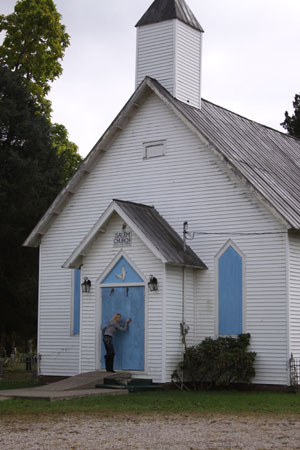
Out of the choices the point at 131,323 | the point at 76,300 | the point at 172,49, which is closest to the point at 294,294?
the point at 131,323

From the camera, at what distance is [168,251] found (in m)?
22.3

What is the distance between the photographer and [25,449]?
39.3 ft

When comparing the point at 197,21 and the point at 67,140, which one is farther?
the point at 67,140

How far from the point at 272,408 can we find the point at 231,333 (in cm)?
550

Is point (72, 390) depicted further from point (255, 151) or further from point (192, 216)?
Result: point (255, 151)

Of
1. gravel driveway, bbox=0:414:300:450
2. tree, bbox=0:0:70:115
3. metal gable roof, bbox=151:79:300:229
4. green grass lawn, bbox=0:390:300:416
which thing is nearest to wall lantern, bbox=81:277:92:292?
green grass lawn, bbox=0:390:300:416

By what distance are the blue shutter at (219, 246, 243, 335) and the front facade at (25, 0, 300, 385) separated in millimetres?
30

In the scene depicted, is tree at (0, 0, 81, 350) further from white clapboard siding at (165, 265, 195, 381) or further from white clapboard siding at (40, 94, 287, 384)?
white clapboard siding at (165, 265, 195, 381)

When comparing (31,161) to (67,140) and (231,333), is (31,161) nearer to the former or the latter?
(67,140)

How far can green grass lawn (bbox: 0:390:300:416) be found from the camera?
16609 millimetres

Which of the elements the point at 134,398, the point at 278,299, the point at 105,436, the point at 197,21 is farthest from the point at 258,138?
the point at 105,436

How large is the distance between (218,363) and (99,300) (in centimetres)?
420

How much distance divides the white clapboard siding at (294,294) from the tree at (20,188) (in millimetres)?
14718

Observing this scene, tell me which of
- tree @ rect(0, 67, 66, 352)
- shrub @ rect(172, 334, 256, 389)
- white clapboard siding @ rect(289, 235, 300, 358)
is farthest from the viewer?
tree @ rect(0, 67, 66, 352)
